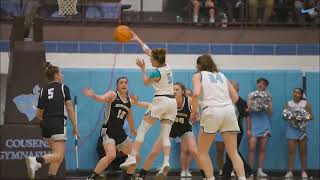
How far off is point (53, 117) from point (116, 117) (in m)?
1.07

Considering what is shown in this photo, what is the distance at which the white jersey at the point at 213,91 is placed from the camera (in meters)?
9.74

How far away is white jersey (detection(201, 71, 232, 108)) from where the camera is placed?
9742 millimetres

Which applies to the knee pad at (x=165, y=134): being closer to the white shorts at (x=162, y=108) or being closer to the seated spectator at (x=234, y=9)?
the white shorts at (x=162, y=108)

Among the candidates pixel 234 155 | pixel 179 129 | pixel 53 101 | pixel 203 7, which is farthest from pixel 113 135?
pixel 203 7

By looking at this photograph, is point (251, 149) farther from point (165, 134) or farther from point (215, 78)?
point (215, 78)

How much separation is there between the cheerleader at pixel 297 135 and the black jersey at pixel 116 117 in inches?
217

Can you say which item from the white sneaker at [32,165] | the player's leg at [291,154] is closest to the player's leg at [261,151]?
the player's leg at [291,154]

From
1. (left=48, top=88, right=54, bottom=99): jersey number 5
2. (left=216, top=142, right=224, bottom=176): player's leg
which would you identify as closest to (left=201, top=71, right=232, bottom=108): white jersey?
(left=48, top=88, right=54, bottom=99): jersey number 5

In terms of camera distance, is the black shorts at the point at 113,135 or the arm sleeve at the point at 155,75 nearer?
the arm sleeve at the point at 155,75

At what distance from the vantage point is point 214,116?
31.6 feet

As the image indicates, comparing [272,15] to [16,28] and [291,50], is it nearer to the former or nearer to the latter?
[291,50]

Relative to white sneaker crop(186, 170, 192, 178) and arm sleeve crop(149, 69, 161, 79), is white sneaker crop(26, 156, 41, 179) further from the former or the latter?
white sneaker crop(186, 170, 192, 178)

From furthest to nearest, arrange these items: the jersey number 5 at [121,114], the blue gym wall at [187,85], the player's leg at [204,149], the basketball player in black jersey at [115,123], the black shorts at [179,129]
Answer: the blue gym wall at [187,85] → the black shorts at [179,129] → the jersey number 5 at [121,114] → the basketball player in black jersey at [115,123] → the player's leg at [204,149]

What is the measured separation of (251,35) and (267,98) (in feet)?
6.62
